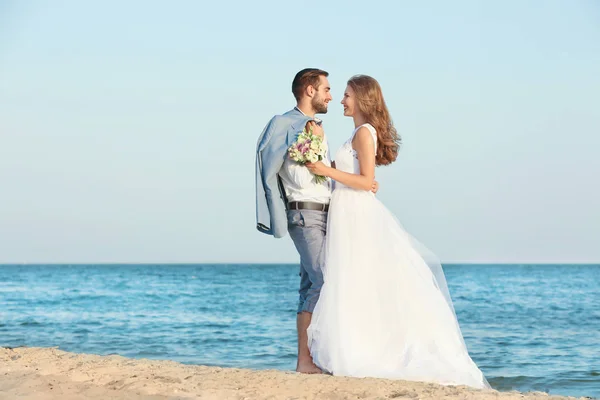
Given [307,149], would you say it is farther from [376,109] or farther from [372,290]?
[372,290]

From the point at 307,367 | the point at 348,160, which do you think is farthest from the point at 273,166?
the point at 307,367

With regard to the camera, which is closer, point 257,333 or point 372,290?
point 372,290

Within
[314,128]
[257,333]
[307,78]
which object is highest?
[307,78]

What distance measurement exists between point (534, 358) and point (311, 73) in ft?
24.4

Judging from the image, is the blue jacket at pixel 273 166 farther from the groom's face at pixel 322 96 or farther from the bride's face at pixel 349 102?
the bride's face at pixel 349 102

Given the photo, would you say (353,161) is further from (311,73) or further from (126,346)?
(126,346)

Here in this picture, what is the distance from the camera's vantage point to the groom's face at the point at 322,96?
18.9 ft

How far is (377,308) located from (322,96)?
167 centimetres

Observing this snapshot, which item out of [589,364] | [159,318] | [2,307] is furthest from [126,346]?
[2,307]

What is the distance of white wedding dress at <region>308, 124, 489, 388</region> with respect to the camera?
18.3 ft

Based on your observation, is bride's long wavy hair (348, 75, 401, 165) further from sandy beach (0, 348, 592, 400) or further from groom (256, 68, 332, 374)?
sandy beach (0, 348, 592, 400)

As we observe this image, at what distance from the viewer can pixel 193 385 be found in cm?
530

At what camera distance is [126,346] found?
1305cm

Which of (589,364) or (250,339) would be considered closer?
(589,364)
